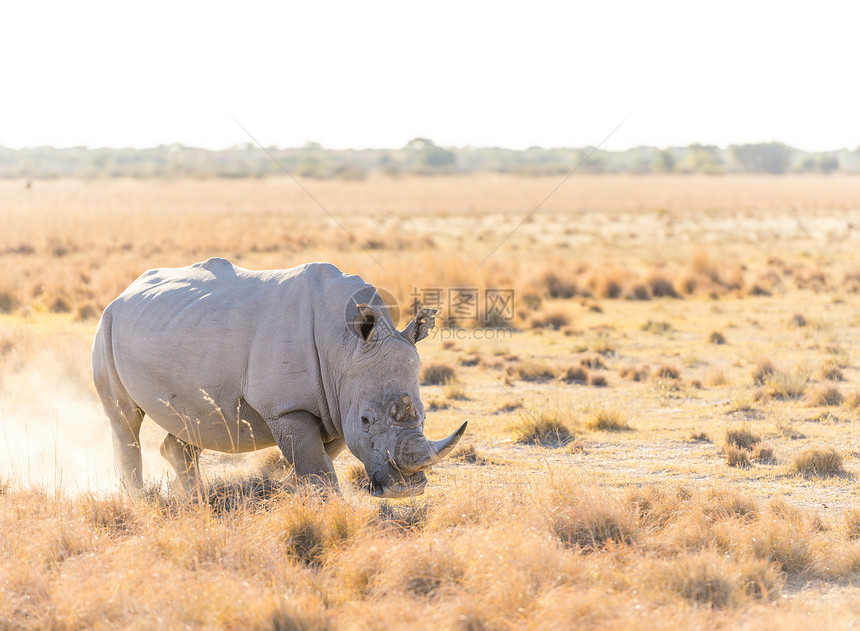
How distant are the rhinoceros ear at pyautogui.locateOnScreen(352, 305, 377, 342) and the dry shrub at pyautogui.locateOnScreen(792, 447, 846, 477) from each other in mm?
4477

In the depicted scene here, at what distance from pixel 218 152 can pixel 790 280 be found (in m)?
154

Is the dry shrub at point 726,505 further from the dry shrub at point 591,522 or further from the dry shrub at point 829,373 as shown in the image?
the dry shrub at point 829,373

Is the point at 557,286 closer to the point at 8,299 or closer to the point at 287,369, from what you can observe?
the point at 8,299

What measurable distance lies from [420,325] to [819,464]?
4.29 meters

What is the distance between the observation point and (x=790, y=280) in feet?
75.6

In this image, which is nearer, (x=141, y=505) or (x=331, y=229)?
(x=141, y=505)

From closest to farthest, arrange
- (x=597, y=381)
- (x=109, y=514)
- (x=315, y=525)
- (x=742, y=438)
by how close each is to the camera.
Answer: (x=315, y=525) < (x=109, y=514) < (x=742, y=438) < (x=597, y=381)

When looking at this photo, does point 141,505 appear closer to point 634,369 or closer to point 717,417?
point 717,417

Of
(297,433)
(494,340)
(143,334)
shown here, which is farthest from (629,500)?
(494,340)

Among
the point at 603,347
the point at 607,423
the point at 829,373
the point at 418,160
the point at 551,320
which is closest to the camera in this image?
the point at 607,423

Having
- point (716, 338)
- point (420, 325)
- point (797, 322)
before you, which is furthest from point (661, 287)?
point (420, 325)

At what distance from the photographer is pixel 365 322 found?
611cm

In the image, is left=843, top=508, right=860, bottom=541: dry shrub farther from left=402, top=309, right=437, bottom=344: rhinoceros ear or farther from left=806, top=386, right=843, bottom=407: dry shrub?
left=806, top=386, right=843, bottom=407: dry shrub

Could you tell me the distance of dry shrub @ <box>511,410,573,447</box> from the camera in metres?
9.19
